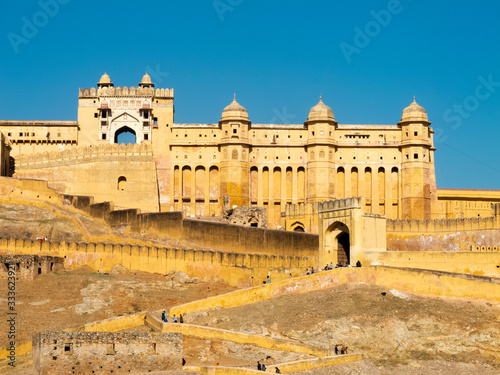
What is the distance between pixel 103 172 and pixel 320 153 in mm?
16332

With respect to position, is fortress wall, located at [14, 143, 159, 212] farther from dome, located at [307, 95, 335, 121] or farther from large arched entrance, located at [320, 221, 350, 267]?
large arched entrance, located at [320, 221, 350, 267]

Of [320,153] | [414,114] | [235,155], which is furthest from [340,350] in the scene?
[414,114]

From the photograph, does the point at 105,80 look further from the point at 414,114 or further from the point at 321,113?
the point at 414,114

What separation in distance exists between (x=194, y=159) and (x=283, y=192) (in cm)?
725

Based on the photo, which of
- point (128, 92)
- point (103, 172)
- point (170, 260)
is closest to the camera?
point (170, 260)

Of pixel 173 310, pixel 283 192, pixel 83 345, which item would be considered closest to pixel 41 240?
pixel 173 310

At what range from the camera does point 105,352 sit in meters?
28.1

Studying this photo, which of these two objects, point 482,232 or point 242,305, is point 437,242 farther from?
point 242,305

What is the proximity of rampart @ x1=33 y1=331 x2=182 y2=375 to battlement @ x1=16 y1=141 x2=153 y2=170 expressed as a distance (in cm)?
3407

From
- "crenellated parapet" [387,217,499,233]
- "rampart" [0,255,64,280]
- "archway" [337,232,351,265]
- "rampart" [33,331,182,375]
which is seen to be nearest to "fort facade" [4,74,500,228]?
"crenellated parapet" [387,217,499,233]

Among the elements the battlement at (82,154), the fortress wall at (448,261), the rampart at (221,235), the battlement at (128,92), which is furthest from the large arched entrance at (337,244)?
the battlement at (128,92)

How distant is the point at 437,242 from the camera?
49125mm

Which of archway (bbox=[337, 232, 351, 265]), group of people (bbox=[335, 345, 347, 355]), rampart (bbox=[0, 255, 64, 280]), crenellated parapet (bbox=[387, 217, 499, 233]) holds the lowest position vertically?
group of people (bbox=[335, 345, 347, 355])

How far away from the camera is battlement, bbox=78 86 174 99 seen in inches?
2660
